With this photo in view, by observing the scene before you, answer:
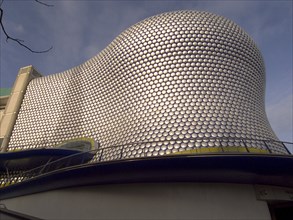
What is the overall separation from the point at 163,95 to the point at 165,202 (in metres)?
15.1

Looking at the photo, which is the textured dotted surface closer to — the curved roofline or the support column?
the support column

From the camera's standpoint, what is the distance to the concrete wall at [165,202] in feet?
23.6

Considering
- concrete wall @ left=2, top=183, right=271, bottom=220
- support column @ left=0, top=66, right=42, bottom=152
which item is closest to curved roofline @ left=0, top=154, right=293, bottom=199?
concrete wall @ left=2, top=183, right=271, bottom=220

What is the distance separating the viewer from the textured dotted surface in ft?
63.2

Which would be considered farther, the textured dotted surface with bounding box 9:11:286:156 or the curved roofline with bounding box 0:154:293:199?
the textured dotted surface with bounding box 9:11:286:156

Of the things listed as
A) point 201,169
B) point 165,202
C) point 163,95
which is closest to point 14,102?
point 163,95

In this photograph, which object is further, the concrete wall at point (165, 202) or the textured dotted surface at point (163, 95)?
the textured dotted surface at point (163, 95)

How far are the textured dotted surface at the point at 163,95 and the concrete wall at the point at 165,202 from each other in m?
9.55

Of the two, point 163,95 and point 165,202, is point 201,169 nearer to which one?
point 165,202

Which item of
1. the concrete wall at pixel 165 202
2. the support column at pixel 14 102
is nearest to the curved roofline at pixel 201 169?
the concrete wall at pixel 165 202

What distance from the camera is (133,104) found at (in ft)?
75.5

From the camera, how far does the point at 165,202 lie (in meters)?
7.51

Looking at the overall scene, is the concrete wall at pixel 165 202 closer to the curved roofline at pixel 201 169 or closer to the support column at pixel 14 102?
the curved roofline at pixel 201 169

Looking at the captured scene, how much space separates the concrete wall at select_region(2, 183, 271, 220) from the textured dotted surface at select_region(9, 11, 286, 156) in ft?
31.3
